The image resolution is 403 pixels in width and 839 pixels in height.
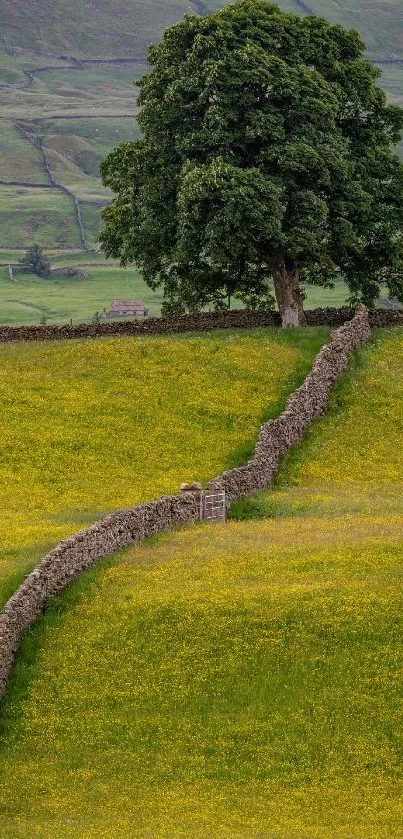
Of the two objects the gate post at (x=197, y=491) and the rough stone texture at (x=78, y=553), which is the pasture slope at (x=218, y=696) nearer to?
the rough stone texture at (x=78, y=553)

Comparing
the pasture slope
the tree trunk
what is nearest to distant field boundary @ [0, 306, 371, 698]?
the pasture slope

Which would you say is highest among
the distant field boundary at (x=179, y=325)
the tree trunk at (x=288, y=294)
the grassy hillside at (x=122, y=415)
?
the tree trunk at (x=288, y=294)

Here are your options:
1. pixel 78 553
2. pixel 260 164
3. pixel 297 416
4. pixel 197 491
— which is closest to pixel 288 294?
pixel 260 164

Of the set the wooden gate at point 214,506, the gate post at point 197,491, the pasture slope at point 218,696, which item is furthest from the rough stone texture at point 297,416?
the pasture slope at point 218,696

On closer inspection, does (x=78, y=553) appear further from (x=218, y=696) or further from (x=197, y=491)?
(x=218, y=696)

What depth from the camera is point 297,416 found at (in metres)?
64.8

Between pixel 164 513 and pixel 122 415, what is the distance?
60.4ft

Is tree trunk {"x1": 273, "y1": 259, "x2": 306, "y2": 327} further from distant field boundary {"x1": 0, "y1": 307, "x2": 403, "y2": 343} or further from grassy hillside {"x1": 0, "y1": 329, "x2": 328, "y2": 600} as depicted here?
grassy hillside {"x1": 0, "y1": 329, "x2": 328, "y2": 600}

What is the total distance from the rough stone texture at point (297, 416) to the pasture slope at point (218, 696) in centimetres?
878

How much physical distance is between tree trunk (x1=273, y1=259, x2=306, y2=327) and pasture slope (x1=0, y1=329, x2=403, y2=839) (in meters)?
36.8

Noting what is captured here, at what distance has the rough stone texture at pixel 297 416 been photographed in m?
55.6

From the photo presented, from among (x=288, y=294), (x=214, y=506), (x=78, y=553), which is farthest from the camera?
→ (x=288, y=294)

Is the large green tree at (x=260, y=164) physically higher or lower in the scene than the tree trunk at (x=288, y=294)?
higher

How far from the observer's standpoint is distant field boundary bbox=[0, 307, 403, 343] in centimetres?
8175
